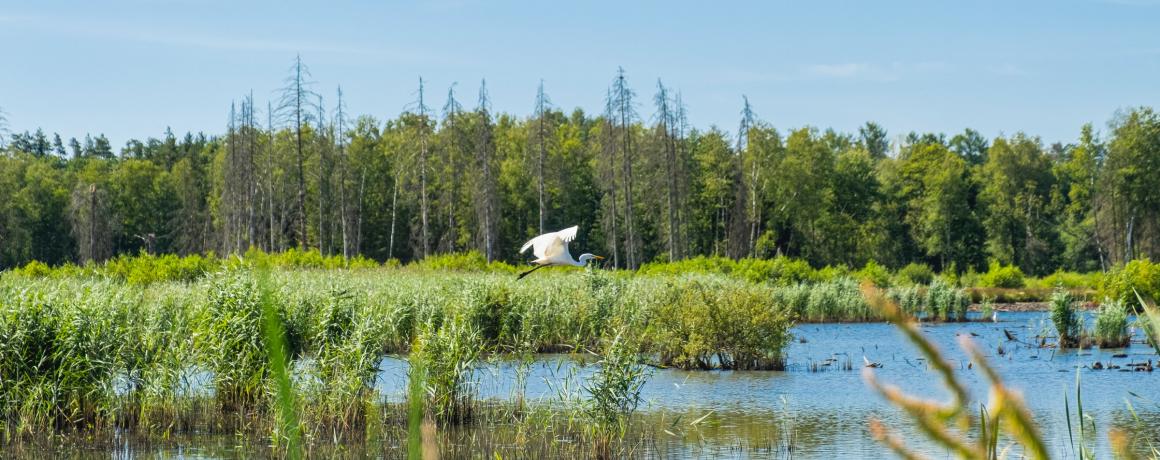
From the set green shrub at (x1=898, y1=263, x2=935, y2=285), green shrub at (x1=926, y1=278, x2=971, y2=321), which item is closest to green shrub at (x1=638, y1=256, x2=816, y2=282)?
green shrub at (x1=926, y1=278, x2=971, y2=321)

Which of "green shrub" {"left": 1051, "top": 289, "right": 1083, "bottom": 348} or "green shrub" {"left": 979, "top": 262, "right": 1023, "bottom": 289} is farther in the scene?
"green shrub" {"left": 979, "top": 262, "right": 1023, "bottom": 289}

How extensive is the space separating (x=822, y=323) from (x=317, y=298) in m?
19.5

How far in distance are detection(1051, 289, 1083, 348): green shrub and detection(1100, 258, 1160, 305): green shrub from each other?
4.08 metres

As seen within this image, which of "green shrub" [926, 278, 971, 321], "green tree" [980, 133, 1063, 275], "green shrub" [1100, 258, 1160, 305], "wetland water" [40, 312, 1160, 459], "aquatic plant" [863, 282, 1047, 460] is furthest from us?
"green tree" [980, 133, 1063, 275]

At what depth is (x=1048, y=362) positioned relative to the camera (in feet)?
67.6

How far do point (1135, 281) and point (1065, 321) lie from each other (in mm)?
6496

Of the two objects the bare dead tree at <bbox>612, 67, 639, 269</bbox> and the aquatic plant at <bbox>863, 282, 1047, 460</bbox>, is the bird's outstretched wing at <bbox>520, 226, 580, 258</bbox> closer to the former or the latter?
the aquatic plant at <bbox>863, 282, 1047, 460</bbox>

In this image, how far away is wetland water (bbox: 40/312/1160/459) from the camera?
38.2 ft

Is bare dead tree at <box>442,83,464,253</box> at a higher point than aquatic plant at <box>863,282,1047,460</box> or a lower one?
higher

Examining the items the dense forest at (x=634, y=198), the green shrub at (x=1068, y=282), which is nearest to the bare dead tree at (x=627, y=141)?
the dense forest at (x=634, y=198)

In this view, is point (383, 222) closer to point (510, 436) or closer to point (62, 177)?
point (62, 177)

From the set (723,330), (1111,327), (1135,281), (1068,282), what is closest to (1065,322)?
(1111,327)

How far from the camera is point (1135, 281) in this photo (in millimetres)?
28453

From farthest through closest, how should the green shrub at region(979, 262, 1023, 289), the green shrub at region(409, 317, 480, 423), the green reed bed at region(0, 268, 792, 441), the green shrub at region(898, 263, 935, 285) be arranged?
1. the green shrub at region(898, 263, 935, 285)
2. the green shrub at region(979, 262, 1023, 289)
3. the green shrub at region(409, 317, 480, 423)
4. the green reed bed at region(0, 268, 792, 441)
